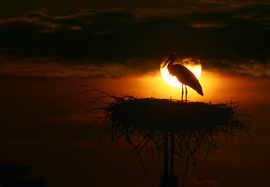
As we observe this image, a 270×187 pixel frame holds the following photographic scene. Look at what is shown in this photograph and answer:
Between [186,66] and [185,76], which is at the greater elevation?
[185,76]

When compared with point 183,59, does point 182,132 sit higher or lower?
lower

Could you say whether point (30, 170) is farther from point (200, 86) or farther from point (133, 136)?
point (133, 136)

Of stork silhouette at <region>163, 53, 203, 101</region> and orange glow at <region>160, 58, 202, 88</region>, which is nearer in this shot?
orange glow at <region>160, 58, 202, 88</region>

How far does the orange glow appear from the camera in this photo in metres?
13.7

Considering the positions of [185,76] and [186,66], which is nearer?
[186,66]

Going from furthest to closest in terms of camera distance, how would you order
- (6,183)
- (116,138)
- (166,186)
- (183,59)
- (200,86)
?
1. (6,183)
2. (200,86)
3. (183,59)
4. (116,138)
5. (166,186)

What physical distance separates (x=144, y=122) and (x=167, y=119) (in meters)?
0.49

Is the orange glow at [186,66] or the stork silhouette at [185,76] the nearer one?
the orange glow at [186,66]

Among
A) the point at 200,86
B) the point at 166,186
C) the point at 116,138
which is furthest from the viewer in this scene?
the point at 200,86

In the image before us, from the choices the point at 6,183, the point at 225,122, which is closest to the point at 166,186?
the point at 225,122

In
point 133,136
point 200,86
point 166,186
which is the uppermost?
point 200,86

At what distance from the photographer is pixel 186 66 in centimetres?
1416

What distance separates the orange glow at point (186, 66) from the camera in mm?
13702

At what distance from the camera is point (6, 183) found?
1722cm
